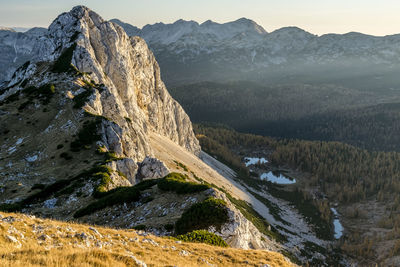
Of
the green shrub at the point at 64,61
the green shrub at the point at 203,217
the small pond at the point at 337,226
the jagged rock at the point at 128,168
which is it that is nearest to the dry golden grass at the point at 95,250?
the green shrub at the point at 203,217

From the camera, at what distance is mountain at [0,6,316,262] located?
28.2 meters

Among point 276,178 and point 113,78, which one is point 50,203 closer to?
point 113,78

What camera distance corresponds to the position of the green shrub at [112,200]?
2959 centimetres

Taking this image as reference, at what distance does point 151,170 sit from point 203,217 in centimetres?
2412

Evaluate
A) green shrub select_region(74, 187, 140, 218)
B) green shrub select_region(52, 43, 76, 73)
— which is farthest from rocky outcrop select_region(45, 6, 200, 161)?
green shrub select_region(74, 187, 140, 218)

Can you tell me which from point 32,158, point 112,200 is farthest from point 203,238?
point 32,158

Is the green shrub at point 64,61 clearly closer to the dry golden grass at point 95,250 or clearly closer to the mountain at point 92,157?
the mountain at point 92,157

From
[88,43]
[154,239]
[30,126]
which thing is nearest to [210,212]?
[154,239]

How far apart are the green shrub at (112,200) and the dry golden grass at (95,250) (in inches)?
431

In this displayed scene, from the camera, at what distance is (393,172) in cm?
16812

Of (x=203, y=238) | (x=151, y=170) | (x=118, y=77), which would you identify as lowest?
(x=151, y=170)

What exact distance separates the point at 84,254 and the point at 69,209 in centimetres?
2216

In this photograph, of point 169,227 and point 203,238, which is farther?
point 169,227

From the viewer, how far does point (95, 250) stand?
12.8m
